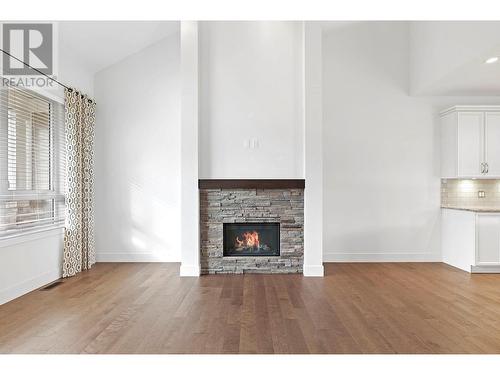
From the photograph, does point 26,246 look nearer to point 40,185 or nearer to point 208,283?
point 40,185

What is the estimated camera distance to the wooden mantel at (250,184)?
568cm

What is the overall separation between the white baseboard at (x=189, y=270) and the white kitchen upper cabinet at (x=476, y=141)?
412cm

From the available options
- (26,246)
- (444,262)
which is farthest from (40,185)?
(444,262)

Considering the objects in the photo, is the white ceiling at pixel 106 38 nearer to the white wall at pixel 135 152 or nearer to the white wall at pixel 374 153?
the white wall at pixel 135 152

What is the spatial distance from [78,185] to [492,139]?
20.3 feet

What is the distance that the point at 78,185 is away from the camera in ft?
19.2

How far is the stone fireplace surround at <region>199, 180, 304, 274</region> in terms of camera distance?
5.75m

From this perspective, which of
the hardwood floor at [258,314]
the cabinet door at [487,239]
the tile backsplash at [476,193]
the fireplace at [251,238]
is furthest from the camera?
the tile backsplash at [476,193]

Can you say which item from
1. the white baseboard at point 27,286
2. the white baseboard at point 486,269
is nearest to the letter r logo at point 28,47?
the white baseboard at point 27,286

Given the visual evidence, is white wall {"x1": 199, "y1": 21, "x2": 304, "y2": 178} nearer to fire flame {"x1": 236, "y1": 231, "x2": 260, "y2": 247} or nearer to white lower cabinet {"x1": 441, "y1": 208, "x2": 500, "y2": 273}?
fire flame {"x1": 236, "y1": 231, "x2": 260, "y2": 247}

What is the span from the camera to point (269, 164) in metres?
5.79

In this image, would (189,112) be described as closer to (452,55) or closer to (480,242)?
(452,55)

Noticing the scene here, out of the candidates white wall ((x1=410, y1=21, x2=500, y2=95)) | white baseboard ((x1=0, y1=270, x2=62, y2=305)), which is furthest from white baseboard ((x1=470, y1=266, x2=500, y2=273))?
white baseboard ((x1=0, y1=270, x2=62, y2=305))

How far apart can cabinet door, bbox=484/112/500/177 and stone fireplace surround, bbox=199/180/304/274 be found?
9.83ft
